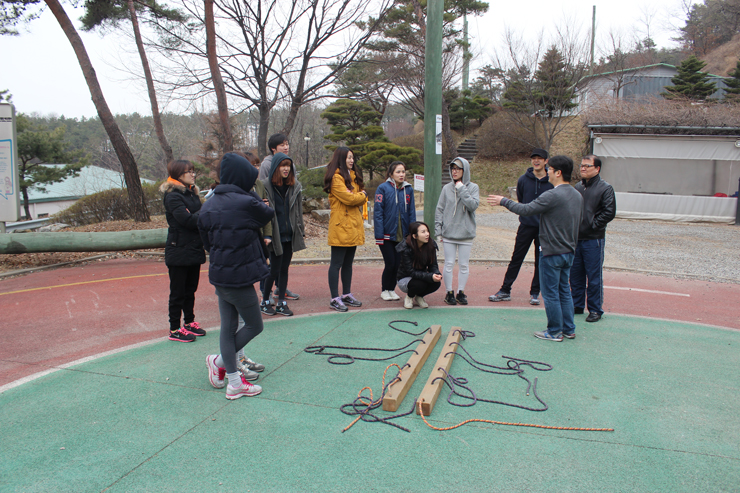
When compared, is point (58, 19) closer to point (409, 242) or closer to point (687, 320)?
point (409, 242)

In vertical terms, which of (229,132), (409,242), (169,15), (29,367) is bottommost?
(29,367)

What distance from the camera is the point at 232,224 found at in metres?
3.19

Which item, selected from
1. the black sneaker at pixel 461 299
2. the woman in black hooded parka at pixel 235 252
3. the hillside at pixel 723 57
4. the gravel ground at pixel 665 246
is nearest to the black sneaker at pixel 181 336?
the woman in black hooded parka at pixel 235 252

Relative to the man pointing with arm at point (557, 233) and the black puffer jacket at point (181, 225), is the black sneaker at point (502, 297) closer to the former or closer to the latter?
the man pointing with arm at point (557, 233)

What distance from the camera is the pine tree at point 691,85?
24.5 m

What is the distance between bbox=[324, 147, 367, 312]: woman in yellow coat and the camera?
17.4 ft

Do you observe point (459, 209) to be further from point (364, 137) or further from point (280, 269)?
point (364, 137)

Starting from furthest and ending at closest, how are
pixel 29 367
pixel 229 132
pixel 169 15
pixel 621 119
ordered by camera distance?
pixel 621 119 < pixel 169 15 < pixel 229 132 < pixel 29 367

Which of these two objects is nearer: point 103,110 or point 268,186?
point 268,186

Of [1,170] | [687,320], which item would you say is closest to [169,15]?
[1,170]

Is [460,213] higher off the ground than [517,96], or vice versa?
[517,96]

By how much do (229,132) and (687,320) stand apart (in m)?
11.3

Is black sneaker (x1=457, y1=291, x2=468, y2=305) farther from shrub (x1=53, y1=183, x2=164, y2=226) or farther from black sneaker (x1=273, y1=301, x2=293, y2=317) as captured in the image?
shrub (x1=53, y1=183, x2=164, y2=226)

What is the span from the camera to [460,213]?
18.5 feet
